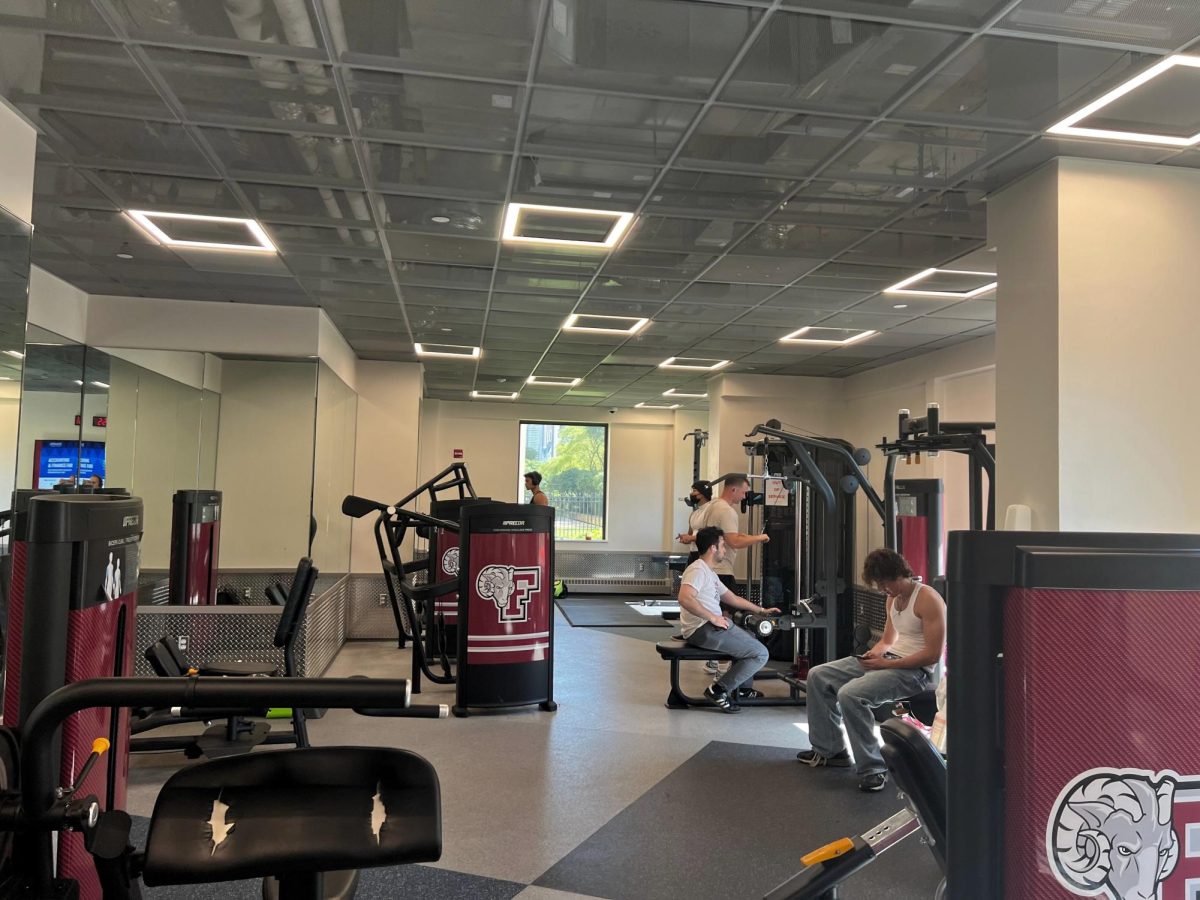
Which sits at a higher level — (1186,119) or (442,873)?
(1186,119)

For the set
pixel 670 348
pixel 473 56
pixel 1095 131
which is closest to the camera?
pixel 473 56

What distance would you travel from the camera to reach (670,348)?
8.03 meters

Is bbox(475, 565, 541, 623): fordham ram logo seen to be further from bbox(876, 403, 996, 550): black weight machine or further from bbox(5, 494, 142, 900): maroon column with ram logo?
bbox(5, 494, 142, 900): maroon column with ram logo

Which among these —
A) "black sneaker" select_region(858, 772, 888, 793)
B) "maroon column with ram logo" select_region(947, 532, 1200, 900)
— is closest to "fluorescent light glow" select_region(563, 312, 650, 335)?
"black sneaker" select_region(858, 772, 888, 793)

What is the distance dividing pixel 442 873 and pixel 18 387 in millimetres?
2619

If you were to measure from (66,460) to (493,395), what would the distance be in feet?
23.4

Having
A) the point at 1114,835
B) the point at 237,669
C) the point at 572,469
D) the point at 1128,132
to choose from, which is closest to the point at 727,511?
the point at 237,669

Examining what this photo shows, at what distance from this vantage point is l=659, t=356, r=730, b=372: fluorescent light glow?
864 cm

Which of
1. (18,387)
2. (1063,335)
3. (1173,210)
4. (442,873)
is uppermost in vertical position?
(1173,210)

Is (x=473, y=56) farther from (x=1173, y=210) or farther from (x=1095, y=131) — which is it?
(x=1173, y=210)

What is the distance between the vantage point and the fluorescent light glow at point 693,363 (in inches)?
340

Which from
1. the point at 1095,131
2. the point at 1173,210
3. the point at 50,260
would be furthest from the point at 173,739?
the point at 1173,210

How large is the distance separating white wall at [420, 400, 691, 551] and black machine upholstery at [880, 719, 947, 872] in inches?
466

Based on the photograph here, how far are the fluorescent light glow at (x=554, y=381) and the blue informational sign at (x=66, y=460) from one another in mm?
5302
